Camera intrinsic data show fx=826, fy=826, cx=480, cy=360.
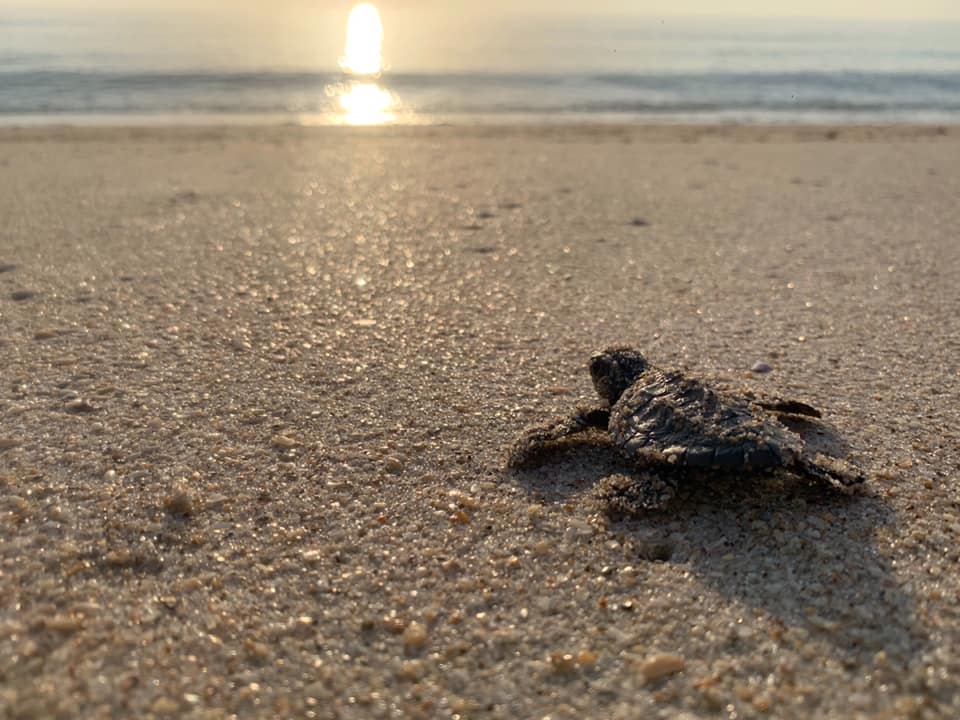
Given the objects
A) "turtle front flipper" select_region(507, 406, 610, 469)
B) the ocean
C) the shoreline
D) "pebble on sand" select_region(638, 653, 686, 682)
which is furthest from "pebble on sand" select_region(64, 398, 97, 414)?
the ocean

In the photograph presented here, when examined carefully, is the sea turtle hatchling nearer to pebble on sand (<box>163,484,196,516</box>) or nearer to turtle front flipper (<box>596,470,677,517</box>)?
turtle front flipper (<box>596,470,677,517</box>)

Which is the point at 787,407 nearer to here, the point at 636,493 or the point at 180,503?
the point at 636,493

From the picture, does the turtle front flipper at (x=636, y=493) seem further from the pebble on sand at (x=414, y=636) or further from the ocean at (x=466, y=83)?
the ocean at (x=466, y=83)

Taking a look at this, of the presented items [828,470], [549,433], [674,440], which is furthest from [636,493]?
[828,470]

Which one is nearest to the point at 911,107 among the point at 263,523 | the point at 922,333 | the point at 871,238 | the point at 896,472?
the point at 871,238

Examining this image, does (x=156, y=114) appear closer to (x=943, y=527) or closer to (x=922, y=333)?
(x=922, y=333)

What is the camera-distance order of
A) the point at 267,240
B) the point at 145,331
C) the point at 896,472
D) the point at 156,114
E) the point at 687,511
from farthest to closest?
the point at 156,114 < the point at 267,240 < the point at 145,331 < the point at 896,472 < the point at 687,511
